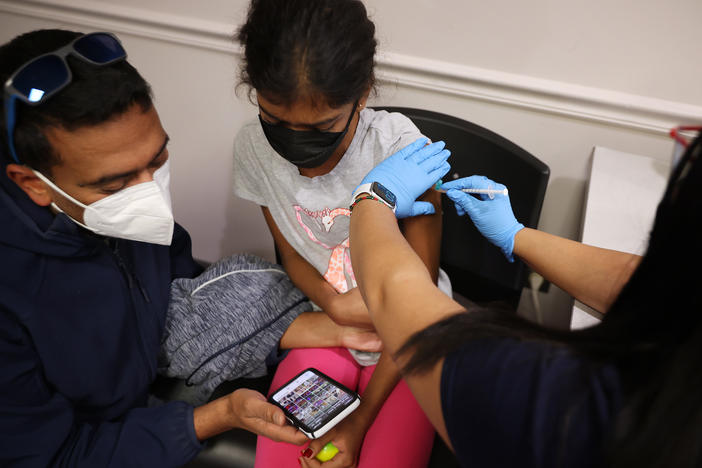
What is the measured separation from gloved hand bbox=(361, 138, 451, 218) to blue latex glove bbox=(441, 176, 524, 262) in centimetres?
9

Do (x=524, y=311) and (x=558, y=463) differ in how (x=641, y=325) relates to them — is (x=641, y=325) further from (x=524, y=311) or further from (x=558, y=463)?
(x=524, y=311)

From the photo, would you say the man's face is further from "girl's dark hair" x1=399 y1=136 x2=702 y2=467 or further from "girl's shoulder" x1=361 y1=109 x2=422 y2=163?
"girl's dark hair" x1=399 y1=136 x2=702 y2=467

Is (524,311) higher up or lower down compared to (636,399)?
lower down

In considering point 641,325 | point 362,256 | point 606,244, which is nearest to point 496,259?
point 606,244

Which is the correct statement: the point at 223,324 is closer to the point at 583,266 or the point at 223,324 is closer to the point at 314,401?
the point at 314,401

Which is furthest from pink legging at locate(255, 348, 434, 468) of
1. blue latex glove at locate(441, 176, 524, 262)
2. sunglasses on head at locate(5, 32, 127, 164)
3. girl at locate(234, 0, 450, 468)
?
sunglasses on head at locate(5, 32, 127, 164)

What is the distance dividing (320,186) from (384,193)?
0.30 meters

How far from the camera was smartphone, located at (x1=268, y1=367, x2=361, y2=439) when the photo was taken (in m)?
0.98

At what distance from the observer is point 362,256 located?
2.62 feet

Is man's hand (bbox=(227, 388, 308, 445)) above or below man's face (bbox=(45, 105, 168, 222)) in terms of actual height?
below

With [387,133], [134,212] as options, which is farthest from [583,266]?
[134,212]

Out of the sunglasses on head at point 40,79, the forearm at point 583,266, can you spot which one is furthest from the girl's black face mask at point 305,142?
the forearm at point 583,266

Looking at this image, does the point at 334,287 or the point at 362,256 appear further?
the point at 334,287

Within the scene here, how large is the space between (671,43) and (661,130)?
0.23m
